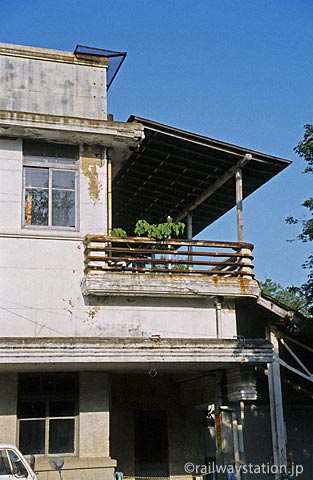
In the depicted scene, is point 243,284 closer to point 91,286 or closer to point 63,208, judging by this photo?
point 91,286

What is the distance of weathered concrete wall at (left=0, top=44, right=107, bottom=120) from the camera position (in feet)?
47.1

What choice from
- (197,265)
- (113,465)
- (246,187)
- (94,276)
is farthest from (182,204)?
(113,465)

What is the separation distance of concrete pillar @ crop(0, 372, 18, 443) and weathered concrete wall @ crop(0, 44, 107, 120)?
18.2 ft

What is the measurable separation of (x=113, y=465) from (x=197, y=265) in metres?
4.29

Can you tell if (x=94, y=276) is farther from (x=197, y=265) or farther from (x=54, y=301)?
(x=197, y=265)

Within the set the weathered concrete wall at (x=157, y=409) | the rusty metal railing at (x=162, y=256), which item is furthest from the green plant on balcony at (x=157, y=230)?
the weathered concrete wall at (x=157, y=409)

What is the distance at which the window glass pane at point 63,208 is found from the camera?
13.7 meters

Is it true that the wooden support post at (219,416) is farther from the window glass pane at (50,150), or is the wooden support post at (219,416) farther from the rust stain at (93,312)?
the window glass pane at (50,150)

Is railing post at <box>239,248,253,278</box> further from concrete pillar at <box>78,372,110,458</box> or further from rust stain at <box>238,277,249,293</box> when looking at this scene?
concrete pillar at <box>78,372,110,458</box>

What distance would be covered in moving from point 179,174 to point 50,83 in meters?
3.89

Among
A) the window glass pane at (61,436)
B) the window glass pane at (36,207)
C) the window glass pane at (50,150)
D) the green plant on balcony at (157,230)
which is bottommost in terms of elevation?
the window glass pane at (61,436)

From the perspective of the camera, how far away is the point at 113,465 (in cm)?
1316

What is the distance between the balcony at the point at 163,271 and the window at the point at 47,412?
2168 mm

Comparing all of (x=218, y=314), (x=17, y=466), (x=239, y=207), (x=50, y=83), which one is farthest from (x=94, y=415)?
(x=50, y=83)
